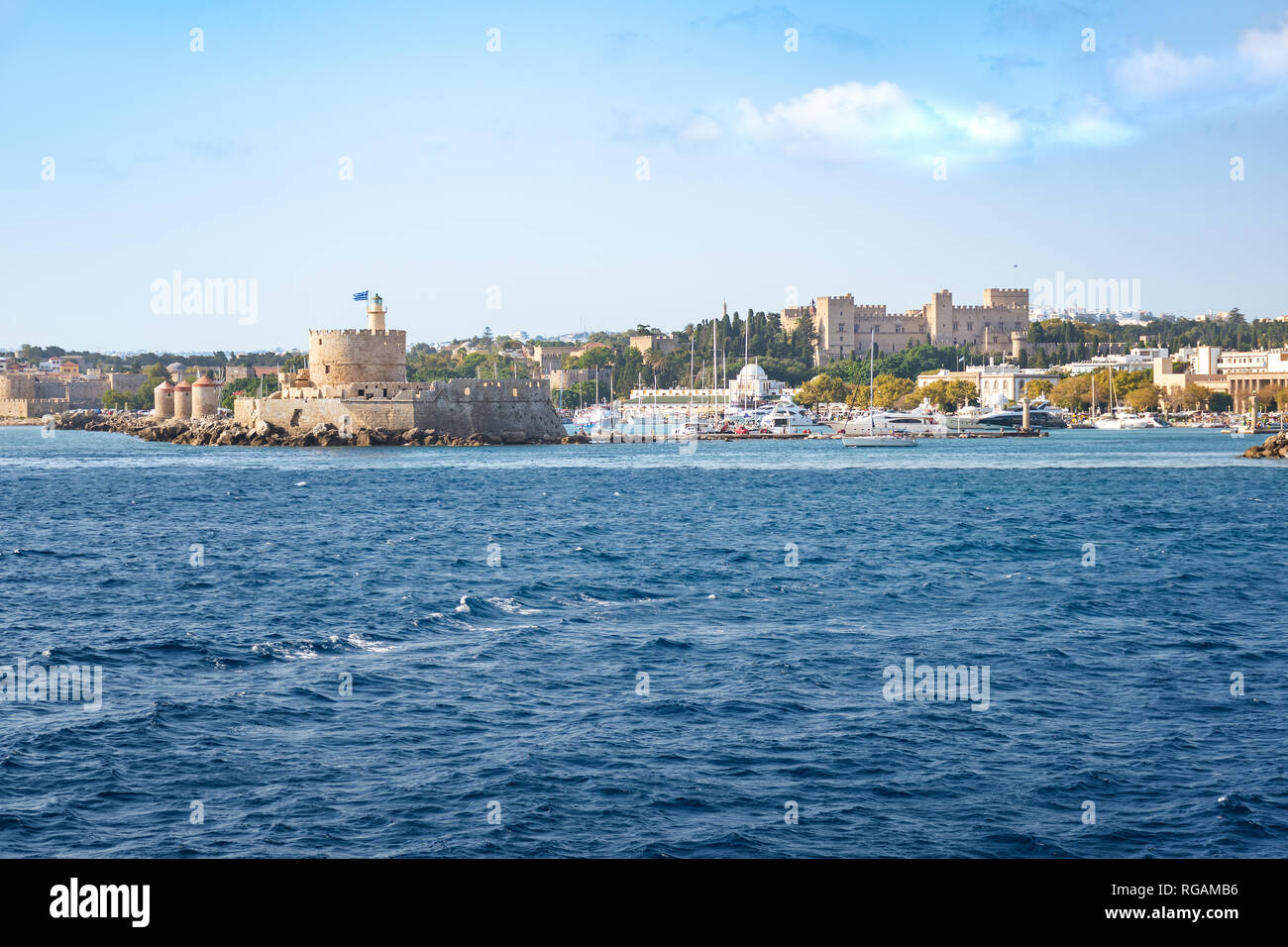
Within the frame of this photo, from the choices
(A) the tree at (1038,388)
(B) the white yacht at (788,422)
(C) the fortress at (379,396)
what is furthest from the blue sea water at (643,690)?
(A) the tree at (1038,388)

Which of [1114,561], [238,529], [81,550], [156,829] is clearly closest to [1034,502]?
[1114,561]

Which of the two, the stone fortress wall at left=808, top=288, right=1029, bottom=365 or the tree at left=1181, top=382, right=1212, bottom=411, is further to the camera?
the stone fortress wall at left=808, top=288, right=1029, bottom=365

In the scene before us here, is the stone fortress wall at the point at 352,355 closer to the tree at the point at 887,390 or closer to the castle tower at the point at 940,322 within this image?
the tree at the point at 887,390

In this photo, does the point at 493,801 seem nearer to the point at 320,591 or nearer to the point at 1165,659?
the point at 1165,659

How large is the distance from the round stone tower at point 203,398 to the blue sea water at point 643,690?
72045mm

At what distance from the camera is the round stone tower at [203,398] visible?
341 feet

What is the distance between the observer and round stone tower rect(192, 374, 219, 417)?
104m

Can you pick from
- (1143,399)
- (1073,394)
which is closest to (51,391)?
(1073,394)

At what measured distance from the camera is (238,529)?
3356 centimetres

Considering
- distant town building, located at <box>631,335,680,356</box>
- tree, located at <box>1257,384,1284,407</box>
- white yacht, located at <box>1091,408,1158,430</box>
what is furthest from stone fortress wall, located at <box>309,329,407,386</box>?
distant town building, located at <box>631,335,680,356</box>

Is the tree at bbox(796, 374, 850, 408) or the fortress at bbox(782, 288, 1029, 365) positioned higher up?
the fortress at bbox(782, 288, 1029, 365)

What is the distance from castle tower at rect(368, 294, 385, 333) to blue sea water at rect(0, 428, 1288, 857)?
47451 millimetres

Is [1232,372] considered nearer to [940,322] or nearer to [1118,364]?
[1118,364]

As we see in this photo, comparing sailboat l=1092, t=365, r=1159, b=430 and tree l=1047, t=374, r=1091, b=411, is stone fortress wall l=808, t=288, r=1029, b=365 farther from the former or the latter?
sailboat l=1092, t=365, r=1159, b=430
